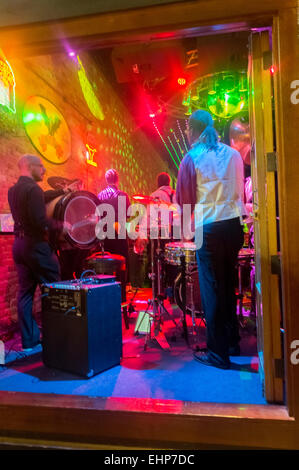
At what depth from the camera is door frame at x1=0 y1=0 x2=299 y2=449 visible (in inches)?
61.2

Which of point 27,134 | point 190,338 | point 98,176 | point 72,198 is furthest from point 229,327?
point 98,176

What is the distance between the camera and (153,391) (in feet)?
6.72

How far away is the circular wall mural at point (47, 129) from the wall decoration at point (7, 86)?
279mm

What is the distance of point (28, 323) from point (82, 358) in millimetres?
1035

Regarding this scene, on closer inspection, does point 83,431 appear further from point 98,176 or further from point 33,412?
point 98,176

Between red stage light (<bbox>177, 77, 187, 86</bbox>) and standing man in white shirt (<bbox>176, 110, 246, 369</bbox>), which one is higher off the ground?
red stage light (<bbox>177, 77, 187, 86</bbox>)

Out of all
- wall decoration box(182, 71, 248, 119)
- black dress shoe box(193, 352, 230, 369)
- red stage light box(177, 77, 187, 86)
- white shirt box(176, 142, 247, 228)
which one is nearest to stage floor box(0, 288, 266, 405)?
black dress shoe box(193, 352, 230, 369)

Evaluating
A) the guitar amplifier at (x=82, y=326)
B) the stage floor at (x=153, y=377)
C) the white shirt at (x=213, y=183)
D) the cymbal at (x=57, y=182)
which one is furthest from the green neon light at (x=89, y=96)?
the stage floor at (x=153, y=377)

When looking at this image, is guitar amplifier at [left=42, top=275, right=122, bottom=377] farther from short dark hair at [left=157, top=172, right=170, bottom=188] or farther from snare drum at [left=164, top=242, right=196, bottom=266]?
short dark hair at [left=157, top=172, right=170, bottom=188]

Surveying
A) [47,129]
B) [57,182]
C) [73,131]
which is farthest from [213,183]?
[73,131]

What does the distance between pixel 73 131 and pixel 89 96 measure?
3.94 ft

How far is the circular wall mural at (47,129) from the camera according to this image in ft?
12.9

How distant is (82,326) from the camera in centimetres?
232

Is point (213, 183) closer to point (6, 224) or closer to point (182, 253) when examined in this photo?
point (182, 253)
